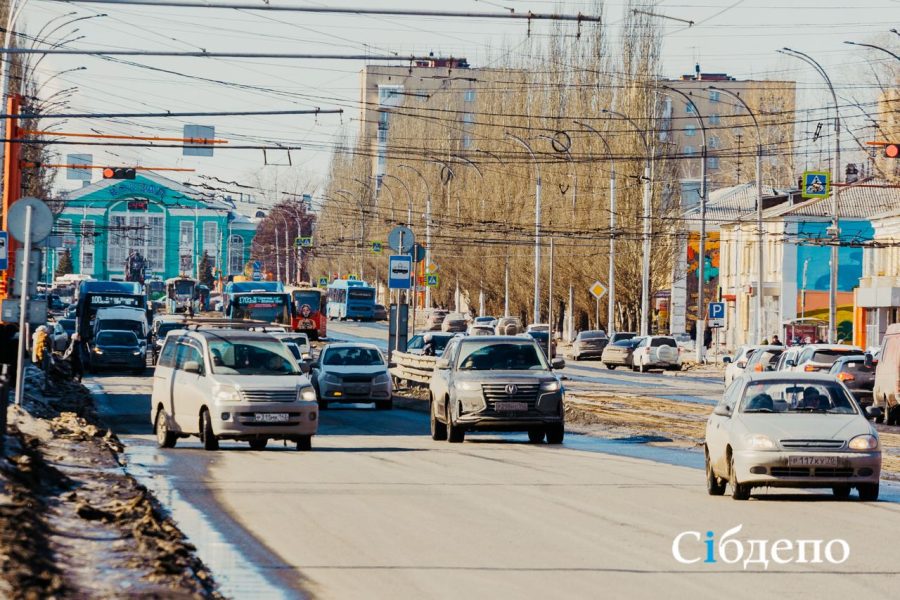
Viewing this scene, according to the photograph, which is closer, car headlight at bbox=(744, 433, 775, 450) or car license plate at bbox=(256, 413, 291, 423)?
car headlight at bbox=(744, 433, 775, 450)

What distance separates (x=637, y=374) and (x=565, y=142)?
24.0m

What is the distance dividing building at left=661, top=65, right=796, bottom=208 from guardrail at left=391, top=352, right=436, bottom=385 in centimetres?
3928

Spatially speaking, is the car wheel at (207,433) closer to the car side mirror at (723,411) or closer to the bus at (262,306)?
the car side mirror at (723,411)

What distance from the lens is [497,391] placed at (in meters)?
25.7

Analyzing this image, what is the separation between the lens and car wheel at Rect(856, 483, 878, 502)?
16891mm

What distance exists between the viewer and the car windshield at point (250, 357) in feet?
79.7

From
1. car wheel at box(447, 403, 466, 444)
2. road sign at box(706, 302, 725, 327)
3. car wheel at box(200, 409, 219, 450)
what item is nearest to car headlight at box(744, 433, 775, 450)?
car wheel at box(200, 409, 219, 450)

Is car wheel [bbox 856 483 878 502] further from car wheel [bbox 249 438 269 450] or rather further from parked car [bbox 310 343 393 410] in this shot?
parked car [bbox 310 343 393 410]

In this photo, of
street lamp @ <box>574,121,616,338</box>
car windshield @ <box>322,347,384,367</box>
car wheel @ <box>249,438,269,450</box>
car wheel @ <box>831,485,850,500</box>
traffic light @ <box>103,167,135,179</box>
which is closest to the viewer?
car wheel @ <box>831,485,850,500</box>

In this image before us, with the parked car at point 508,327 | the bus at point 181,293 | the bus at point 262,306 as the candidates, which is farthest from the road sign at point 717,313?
the bus at point 181,293

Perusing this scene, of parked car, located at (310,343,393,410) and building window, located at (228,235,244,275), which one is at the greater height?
building window, located at (228,235,244,275)

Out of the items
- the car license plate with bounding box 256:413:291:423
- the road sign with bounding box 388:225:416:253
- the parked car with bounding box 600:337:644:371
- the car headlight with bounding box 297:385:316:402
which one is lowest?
the parked car with bounding box 600:337:644:371

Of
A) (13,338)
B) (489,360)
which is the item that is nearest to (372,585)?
(489,360)

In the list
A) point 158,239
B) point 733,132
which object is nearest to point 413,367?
point 733,132
